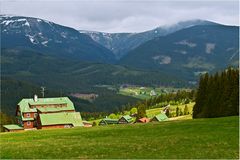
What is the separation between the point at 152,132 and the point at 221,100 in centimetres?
3984

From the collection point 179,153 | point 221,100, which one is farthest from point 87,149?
point 221,100

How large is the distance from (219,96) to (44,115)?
49095mm

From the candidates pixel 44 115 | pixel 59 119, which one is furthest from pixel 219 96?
pixel 44 115

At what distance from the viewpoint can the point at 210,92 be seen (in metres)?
88.4

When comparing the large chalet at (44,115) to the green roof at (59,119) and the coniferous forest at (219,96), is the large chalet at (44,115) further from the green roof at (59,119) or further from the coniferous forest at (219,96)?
the coniferous forest at (219,96)

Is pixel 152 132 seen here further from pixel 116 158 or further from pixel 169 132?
pixel 116 158

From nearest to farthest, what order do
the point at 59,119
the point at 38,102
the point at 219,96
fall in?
the point at 219,96
the point at 59,119
the point at 38,102

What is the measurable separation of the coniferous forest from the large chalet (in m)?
36.3

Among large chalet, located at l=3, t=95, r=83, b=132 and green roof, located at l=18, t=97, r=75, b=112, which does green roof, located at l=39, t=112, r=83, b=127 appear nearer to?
large chalet, located at l=3, t=95, r=83, b=132

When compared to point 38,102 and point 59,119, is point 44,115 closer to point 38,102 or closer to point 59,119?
point 59,119

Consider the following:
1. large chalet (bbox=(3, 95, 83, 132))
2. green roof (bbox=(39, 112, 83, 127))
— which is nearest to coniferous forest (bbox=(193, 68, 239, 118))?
green roof (bbox=(39, 112, 83, 127))

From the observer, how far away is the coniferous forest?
8019 cm

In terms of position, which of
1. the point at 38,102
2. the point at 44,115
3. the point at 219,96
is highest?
the point at 219,96

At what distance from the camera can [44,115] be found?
364 feet
